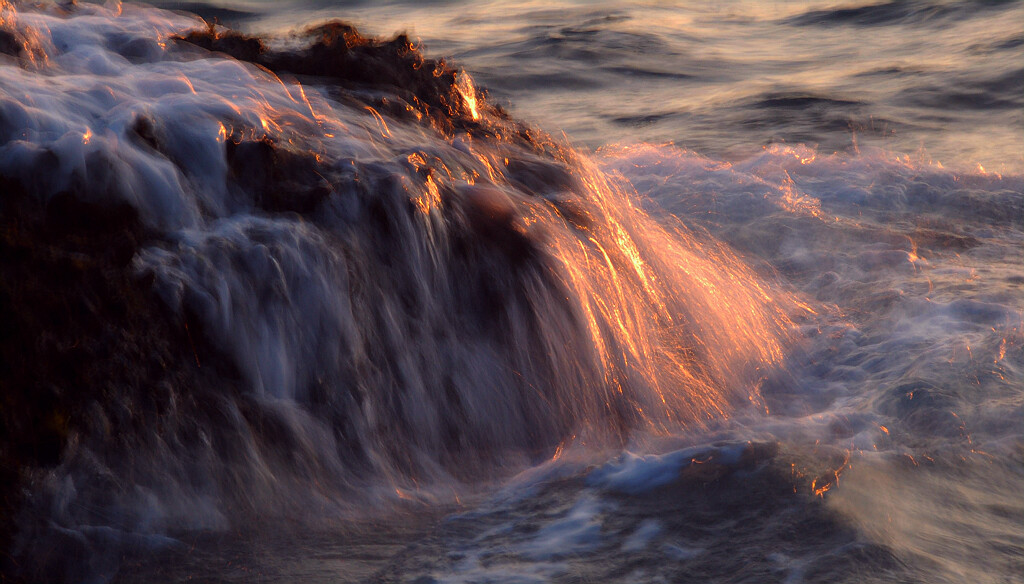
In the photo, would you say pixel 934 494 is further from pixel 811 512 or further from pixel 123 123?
pixel 123 123

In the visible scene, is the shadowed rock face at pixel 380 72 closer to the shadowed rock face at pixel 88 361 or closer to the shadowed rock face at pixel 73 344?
the shadowed rock face at pixel 88 361

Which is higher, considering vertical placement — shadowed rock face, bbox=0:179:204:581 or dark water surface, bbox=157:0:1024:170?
dark water surface, bbox=157:0:1024:170

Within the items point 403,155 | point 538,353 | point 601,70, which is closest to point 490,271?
point 538,353

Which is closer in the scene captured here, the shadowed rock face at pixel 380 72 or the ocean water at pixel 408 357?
the ocean water at pixel 408 357

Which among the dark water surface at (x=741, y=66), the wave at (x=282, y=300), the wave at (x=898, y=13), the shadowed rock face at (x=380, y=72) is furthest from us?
the wave at (x=898, y=13)

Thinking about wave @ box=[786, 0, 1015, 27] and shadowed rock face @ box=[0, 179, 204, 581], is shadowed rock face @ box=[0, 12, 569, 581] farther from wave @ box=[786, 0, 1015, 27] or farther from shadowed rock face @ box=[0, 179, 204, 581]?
wave @ box=[786, 0, 1015, 27]

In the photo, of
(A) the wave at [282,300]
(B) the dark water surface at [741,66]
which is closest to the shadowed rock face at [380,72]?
(A) the wave at [282,300]

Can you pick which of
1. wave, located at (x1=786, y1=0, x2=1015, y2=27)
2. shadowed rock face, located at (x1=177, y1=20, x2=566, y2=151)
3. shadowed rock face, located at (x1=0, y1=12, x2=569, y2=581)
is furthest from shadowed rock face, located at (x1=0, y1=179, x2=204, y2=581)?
wave, located at (x1=786, y1=0, x2=1015, y2=27)

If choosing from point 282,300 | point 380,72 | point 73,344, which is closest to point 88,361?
point 73,344
